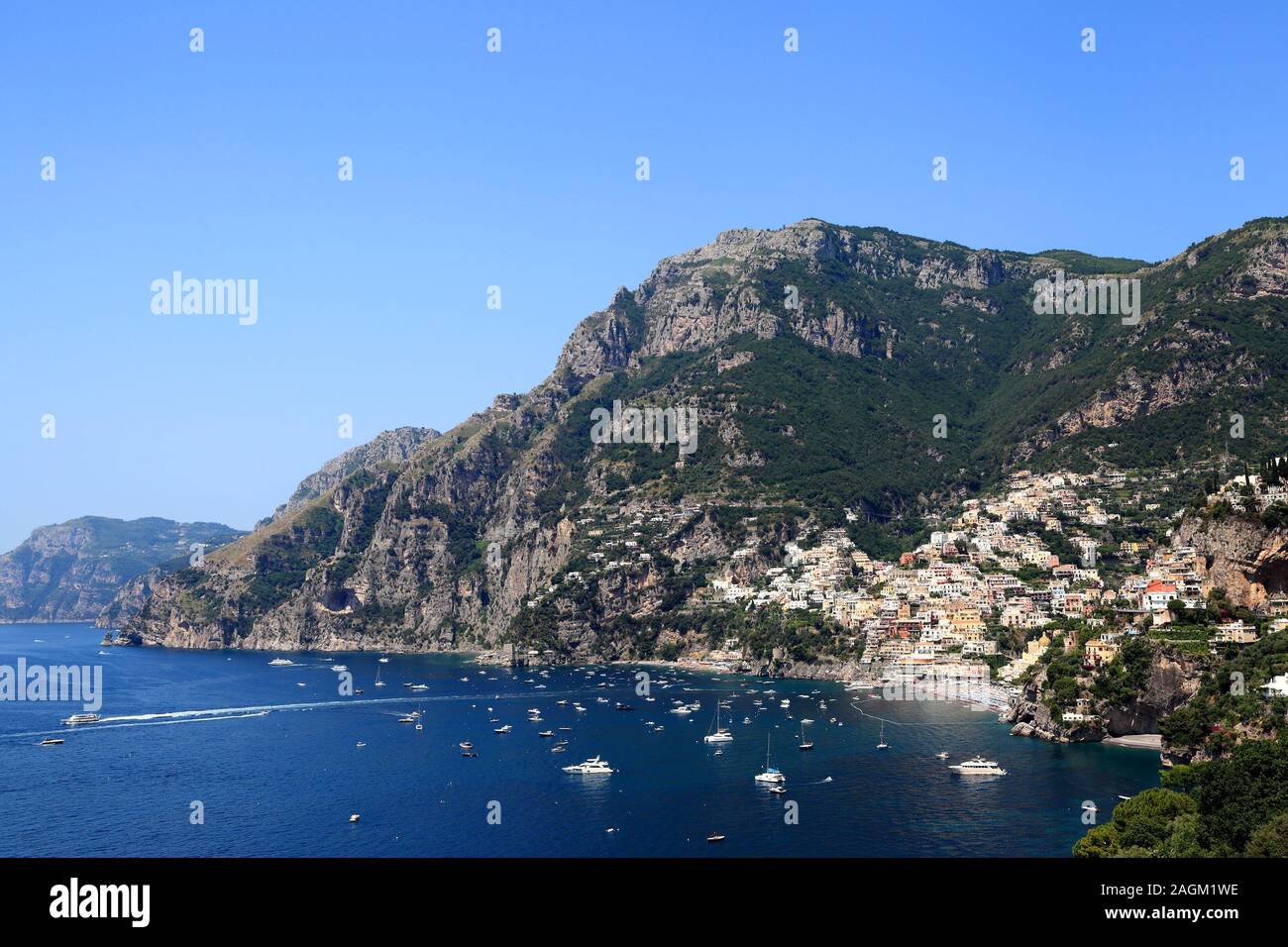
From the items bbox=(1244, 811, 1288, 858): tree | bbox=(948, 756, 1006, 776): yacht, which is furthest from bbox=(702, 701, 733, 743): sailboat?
bbox=(1244, 811, 1288, 858): tree

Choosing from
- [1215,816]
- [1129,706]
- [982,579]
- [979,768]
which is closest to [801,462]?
[982,579]

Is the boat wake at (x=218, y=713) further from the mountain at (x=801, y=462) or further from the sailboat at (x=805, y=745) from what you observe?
the sailboat at (x=805, y=745)

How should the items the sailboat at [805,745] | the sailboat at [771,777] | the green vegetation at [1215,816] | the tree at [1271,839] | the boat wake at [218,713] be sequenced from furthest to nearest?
the boat wake at [218,713]
the sailboat at [805,745]
the sailboat at [771,777]
the green vegetation at [1215,816]
the tree at [1271,839]

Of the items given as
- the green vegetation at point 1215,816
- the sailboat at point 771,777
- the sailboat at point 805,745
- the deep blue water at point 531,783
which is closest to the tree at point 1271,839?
the green vegetation at point 1215,816

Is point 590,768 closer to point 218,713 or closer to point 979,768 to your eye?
point 979,768
